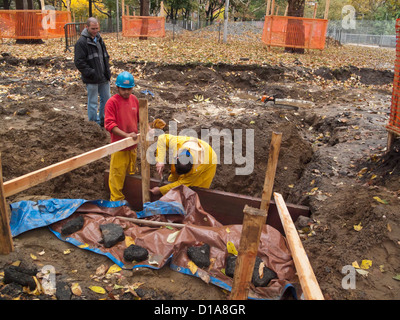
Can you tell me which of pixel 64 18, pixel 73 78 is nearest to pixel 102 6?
pixel 64 18

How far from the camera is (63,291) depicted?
2.81 meters

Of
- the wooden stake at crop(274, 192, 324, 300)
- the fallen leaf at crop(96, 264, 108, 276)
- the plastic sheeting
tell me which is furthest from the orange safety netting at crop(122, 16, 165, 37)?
the wooden stake at crop(274, 192, 324, 300)

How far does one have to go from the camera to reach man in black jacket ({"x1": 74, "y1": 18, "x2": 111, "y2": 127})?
6.28 m

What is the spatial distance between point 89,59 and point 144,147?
2.92 metres

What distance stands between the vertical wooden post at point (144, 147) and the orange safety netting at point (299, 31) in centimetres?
1343

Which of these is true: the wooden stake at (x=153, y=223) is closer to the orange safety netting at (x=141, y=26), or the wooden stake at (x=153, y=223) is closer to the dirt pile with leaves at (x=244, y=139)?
the dirt pile with leaves at (x=244, y=139)

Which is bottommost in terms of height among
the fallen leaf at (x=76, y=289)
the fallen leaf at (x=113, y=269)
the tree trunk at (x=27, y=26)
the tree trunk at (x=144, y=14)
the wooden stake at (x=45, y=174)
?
the fallen leaf at (x=113, y=269)

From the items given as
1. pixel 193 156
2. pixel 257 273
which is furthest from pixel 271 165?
pixel 257 273

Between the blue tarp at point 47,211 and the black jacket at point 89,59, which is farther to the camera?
the black jacket at point 89,59

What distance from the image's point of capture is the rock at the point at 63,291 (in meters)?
2.76

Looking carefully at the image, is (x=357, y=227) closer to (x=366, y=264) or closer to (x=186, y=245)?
(x=366, y=264)

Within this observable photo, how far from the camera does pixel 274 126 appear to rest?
7090 mm

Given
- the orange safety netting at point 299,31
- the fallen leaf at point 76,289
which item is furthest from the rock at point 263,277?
the orange safety netting at point 299,31
